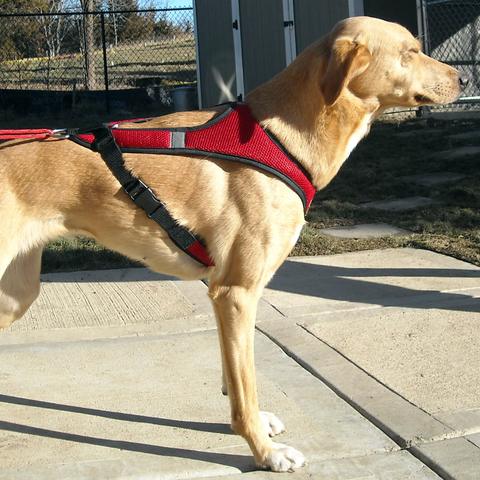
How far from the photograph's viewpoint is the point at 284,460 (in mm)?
2668

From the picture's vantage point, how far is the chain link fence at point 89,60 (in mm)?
16641

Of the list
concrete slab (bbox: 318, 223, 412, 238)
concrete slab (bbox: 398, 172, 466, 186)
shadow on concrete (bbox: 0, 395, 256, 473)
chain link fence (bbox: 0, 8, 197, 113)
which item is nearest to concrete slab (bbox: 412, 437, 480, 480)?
shadow on concrete (bbox: 0, 395, 256, 473)

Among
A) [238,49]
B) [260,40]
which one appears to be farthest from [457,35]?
[238,49]

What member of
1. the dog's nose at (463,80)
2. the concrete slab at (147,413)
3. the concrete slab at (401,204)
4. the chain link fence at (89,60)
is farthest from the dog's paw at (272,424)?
the chain link fence at (89,60)

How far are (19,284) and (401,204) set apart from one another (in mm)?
4993

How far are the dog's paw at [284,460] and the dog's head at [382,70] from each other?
57.7 inches

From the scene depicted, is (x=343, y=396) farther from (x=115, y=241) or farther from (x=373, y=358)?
(x=115, y=241)

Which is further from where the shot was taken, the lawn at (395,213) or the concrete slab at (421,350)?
the lawn at (395,213)

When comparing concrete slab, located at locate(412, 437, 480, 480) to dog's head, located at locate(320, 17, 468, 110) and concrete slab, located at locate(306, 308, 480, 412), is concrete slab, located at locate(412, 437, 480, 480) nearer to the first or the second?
concrete slab, located at locate(306, 308, 480, 412)

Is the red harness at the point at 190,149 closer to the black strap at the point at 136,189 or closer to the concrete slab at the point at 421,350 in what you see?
the black strap at the point at 136,189

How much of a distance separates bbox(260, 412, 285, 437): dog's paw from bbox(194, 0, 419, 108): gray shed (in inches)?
395

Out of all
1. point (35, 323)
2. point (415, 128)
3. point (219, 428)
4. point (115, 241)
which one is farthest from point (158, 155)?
point (415, 128)

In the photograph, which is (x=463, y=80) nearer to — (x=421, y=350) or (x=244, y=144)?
(x=244, y=144)

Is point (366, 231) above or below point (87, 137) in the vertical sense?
below
